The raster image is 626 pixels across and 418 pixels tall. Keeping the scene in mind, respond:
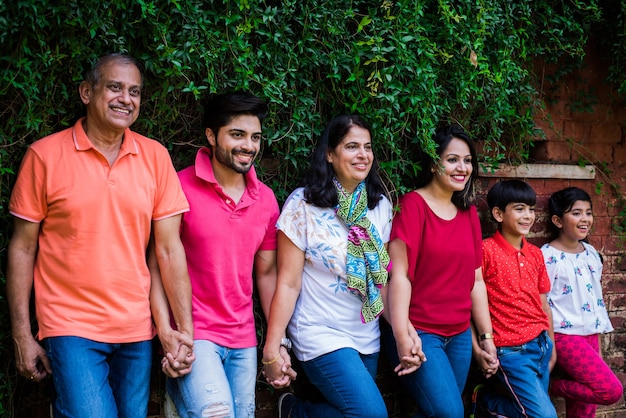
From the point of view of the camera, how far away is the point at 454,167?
156 inches

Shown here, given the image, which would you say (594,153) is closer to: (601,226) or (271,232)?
(601,226)

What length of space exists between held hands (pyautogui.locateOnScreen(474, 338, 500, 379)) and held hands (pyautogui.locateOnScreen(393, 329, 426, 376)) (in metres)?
0.65

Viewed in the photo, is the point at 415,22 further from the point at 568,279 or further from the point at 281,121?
the point at 568,279

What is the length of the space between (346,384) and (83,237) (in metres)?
1.58

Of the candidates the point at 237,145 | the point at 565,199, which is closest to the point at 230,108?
the point at 237,145

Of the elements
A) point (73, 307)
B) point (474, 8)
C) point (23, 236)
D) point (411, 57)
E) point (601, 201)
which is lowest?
point (73, 307)

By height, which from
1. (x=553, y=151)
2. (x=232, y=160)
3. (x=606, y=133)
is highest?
(x=606, y=133)

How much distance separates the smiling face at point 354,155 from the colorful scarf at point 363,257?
0.11 metres

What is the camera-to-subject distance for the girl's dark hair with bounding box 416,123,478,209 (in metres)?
4.02

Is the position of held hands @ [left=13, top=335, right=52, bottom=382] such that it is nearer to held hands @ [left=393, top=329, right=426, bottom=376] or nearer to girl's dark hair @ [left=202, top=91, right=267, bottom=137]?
girl's dark hair @ [left=202, top=91, right=267, bottom=137]

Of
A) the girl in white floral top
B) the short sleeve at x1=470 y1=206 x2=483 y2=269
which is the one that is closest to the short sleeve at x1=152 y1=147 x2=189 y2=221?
the short sleeve at x1=470 y1=206 x2=483 y2=269

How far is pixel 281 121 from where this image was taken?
3812 millimetres

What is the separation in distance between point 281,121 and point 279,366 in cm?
144

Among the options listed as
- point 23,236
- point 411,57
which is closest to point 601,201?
point 411,57
